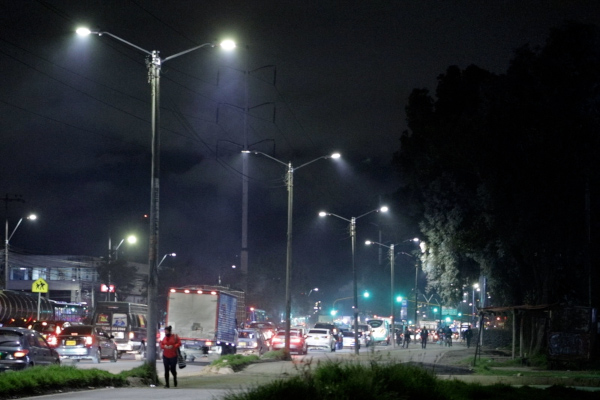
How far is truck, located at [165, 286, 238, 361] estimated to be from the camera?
143ft

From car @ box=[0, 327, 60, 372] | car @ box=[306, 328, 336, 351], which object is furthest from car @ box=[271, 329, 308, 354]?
car @ box=[0, 327, 60, 372]

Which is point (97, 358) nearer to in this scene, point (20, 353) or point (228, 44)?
point (20, 353)

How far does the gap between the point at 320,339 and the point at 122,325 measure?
18.2 metres

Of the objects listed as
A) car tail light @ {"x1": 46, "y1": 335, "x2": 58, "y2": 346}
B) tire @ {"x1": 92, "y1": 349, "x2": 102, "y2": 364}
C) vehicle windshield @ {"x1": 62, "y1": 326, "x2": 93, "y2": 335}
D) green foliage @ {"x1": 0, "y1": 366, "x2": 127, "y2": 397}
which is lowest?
tire @ {"x1": 92, "y1": 349, "x2": 102, "y2": 364}

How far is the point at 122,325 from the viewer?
4903 cm

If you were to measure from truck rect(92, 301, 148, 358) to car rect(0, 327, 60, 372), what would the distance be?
72.7ft

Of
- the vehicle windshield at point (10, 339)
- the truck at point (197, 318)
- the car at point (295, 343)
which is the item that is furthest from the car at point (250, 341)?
the vehicle windshield at point (10, 339)

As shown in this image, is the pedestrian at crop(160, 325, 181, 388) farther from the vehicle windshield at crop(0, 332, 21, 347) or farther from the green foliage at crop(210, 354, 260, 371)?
the green foliage at crop(210, 354, 260, 371)

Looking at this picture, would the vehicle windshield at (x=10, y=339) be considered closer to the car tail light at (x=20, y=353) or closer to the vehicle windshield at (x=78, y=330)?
the car tail light at (x=20, y=353)

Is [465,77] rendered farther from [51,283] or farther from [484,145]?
[51,283]

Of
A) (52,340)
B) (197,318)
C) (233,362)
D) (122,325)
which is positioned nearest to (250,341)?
(122,325)

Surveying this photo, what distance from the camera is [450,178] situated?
4675cm

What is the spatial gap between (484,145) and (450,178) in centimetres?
517

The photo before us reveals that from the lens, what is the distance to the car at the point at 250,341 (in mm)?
51969
